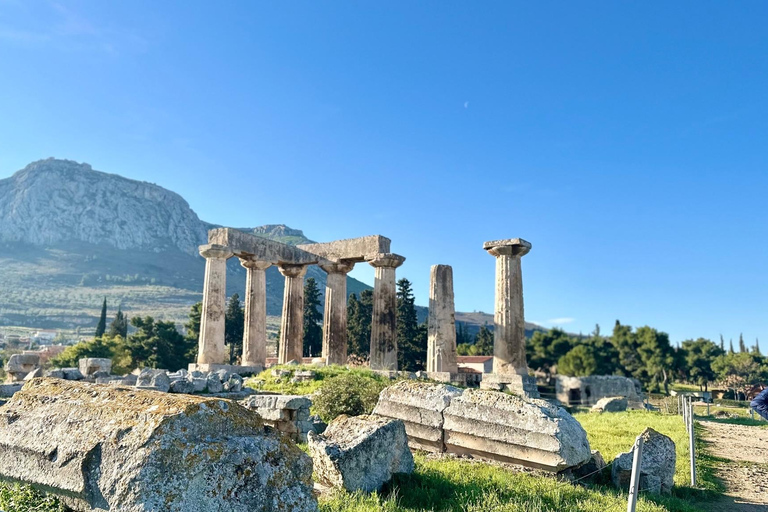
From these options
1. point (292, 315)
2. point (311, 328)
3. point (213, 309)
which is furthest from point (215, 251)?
point (311, 328)

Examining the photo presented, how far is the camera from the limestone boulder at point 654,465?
8672mm

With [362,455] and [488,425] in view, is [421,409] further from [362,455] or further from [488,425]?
[362,455]

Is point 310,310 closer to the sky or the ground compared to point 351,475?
closer to the sky

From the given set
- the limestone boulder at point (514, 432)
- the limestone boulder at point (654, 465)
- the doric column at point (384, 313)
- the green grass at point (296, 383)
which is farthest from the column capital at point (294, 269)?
the limestone boulder at point (654, 465)

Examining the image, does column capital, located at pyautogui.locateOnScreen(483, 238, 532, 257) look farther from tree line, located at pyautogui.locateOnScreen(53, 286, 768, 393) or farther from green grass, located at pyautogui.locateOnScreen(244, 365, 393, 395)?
tree line, located at pyautogui.locateOnScreen(53, 286, 768, 393)

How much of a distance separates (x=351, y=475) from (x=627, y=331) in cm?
6940

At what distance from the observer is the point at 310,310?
197ft

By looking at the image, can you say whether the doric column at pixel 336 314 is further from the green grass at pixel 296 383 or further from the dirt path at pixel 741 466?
the dirt path at pixel 741 466

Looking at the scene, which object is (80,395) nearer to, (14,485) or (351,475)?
(14,485)

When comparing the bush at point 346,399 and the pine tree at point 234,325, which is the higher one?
the pine tree at point 234,325

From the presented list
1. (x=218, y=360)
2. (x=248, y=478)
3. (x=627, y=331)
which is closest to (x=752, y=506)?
(x=248, y=478)

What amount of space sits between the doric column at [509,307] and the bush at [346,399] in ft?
39.4

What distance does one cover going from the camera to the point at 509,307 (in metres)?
25.4

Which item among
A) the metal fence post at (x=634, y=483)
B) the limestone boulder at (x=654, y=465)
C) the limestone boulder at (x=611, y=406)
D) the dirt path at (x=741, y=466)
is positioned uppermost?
the metal fence post at (x=634, y=483)
